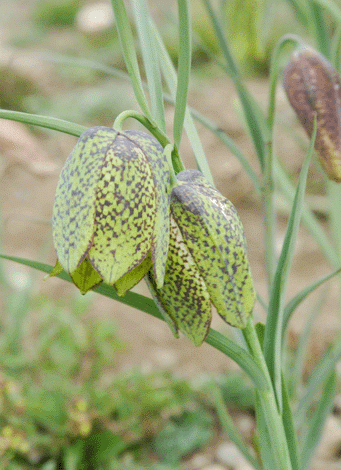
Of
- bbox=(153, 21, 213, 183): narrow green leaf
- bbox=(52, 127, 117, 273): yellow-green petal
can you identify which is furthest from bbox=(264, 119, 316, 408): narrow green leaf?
bbox=(52, 127, 117, 273): yellow-green petal

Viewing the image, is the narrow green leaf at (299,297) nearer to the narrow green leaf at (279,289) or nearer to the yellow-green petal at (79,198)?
the narrow green leaf at (279,289)

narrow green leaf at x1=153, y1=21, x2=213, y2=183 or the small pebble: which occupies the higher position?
narrow green leaf at x1=153, y1=21, x2=213, y2=183

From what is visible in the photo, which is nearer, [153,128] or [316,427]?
[153,128]

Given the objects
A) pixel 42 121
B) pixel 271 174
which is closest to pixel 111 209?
pixel 42 121

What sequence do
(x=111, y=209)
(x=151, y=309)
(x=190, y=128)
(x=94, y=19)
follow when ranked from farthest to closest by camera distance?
(x=94, y=19)
(x=190, y=128)
(x=151, y=309)
(x=111, y=209)

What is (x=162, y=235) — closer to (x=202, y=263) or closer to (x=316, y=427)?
(x=202, y=263)

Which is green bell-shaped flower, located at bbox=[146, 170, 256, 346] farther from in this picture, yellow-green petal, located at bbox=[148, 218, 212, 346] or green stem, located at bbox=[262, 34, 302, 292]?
green stem, located at bbox=[262, 34, 302, 292]

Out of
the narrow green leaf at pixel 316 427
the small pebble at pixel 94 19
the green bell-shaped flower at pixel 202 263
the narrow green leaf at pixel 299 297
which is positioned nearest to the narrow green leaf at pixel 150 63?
the green bell-shaped flower at pixel 202 263
